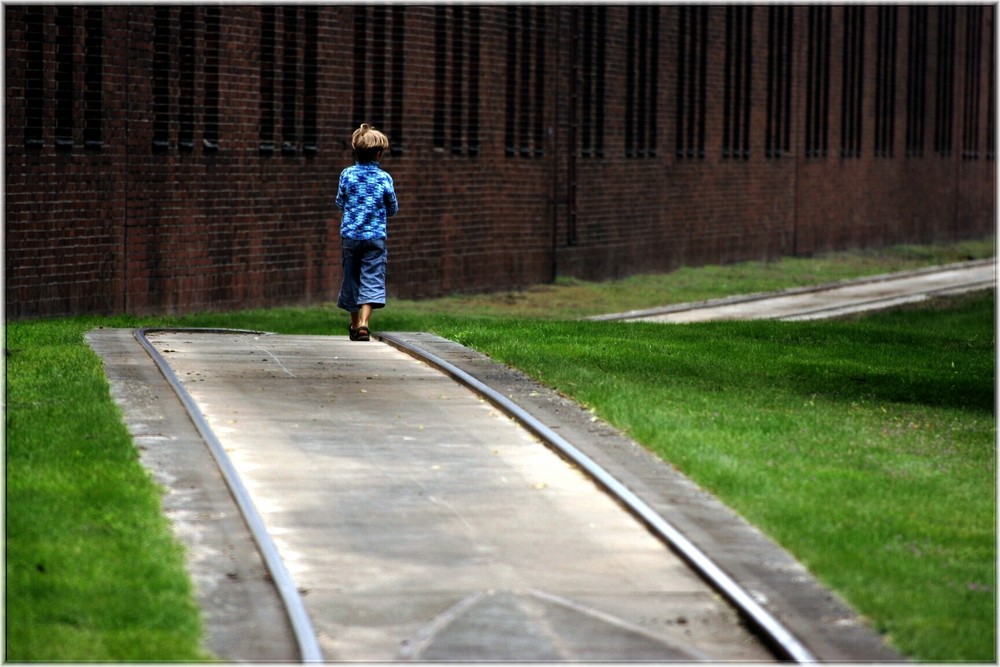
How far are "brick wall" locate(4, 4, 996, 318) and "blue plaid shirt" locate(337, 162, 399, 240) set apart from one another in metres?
4.91

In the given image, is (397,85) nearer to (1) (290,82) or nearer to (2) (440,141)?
(2) (440,141)

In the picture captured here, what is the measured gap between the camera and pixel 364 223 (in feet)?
44.5

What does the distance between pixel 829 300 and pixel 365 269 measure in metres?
14.4

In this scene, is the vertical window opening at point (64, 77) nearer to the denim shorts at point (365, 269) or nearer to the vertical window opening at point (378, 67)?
the denim shorts at point (365, 269)

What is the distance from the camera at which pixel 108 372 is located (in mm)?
11398

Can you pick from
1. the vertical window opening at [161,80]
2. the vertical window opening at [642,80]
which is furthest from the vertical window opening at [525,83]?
the vertical window opening at [161,80]

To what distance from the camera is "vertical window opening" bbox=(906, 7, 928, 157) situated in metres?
43.2

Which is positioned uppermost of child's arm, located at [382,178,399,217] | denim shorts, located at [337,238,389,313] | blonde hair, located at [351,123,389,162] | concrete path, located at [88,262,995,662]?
blonde hair, located at [351,123,389,162]

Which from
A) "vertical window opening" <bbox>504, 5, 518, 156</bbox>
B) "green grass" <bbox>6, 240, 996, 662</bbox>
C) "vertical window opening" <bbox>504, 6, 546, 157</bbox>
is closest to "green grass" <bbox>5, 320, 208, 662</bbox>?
"green grass" <bbox>6, 240, 996, 662</bbox>

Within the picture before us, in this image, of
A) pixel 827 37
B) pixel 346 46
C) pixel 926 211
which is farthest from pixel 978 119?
pixel 346 46

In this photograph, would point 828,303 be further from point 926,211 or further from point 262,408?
point 926,211

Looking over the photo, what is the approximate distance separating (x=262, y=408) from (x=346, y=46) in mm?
12672

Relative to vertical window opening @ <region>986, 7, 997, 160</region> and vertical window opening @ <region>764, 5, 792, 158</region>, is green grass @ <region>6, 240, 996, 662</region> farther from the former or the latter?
vertical window opening @ <region>986, 7, 997, 160</region>

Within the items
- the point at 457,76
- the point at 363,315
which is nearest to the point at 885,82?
the point at 457,76
